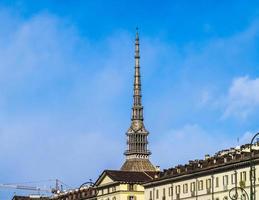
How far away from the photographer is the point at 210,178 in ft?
448

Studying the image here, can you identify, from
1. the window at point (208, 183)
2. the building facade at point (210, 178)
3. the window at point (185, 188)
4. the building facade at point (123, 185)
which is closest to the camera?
the building facade at point (210, 178)

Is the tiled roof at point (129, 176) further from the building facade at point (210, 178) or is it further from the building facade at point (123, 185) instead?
the building facade at point (210, 178)

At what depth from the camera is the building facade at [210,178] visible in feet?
415

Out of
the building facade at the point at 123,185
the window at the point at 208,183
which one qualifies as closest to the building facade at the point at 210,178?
the window at the point at 208,183

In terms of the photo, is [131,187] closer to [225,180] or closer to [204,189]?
[204,189]

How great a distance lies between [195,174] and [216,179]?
692 centimetres

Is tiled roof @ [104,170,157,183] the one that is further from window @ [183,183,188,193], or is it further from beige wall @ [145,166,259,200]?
window @ [183,183,188,193]

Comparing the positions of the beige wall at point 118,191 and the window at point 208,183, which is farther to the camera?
the beige wall at point 118,191

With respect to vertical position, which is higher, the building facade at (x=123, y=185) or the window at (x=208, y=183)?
the building facade at (x=123, y=185)

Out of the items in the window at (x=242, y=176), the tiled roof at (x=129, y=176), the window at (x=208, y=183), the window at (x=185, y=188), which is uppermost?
the tiled roof at (x=129, y=176)

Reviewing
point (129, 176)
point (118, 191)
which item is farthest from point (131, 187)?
point (129, 176)

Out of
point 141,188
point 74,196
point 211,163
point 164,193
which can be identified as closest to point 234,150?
point 211,163

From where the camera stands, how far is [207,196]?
5389 inches

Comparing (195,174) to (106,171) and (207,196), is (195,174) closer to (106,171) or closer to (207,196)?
(207,196)
